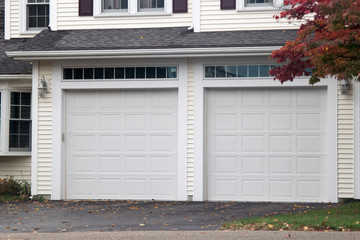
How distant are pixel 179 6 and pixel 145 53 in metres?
1.89

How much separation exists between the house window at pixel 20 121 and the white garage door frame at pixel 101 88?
1.81 meters

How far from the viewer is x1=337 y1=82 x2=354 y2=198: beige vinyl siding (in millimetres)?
13820

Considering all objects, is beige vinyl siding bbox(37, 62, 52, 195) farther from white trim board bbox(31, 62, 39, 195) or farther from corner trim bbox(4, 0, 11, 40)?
corner trim bbox(4, 0, 11, 40)

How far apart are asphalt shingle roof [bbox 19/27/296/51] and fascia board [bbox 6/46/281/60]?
0.10m

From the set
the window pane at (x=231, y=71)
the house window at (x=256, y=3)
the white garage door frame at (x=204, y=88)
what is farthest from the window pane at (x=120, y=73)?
the house window at (x=256, y=3)

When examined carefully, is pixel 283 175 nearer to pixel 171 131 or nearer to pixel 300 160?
pixel 300 160

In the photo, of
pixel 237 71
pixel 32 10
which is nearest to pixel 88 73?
pixel 237 71

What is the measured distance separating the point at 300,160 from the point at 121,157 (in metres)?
4.05

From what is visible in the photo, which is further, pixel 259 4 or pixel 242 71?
pixel 259 4

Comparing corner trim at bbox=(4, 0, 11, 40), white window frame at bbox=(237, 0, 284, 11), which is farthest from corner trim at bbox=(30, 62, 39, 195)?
white window frame at bbox=(237, 0, 284, 11)

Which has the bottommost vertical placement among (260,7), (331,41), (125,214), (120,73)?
(125,214)

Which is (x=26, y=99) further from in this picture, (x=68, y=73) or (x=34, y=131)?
→ (x=68, y=73)

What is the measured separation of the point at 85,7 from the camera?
51.0ft

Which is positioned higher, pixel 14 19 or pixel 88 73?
pixel 14 19
